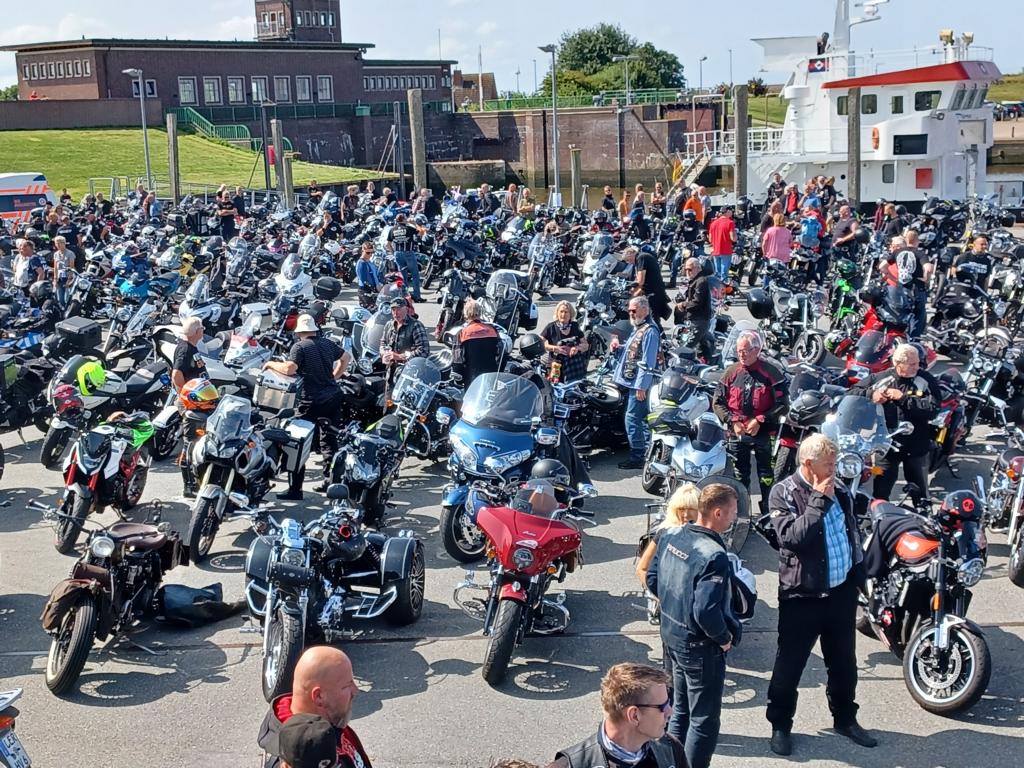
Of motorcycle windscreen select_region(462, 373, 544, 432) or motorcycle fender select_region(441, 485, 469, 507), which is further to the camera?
motorcycle windscreen select_region(462, 373, 544, 432)

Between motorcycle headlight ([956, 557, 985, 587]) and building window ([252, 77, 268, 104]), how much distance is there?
67.7 m

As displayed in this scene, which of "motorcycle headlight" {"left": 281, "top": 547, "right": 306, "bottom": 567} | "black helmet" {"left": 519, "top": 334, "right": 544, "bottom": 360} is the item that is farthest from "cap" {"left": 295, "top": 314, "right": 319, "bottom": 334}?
"motorcycle headlight" {"left": 281, "top": 547, "right": 306, "bottom": 567}

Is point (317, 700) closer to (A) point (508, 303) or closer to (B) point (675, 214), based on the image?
(A) point (508, 303)

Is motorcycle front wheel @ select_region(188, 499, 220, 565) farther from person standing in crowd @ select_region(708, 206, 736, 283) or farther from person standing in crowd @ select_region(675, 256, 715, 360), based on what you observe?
person standing in crowd @ select_region(708, 206, 736, 283)

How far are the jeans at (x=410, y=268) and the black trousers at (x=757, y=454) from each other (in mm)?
11931

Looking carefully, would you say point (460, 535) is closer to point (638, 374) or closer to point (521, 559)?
point (521, 559)

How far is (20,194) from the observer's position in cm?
3466

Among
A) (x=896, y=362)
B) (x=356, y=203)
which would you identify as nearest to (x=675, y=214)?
(x=356, y=203)

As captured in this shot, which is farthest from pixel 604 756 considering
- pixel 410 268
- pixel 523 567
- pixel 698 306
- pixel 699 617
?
pixel 410 268

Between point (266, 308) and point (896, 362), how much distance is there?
323 inches

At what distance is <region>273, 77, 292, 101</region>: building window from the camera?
7131 cm

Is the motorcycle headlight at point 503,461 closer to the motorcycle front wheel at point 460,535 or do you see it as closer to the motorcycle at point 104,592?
the motorcycle front wheel at point 460,535

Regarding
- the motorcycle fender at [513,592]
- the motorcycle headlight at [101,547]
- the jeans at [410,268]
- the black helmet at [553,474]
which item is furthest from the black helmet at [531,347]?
the jeans at [410,268]

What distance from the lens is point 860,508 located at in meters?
7.27
